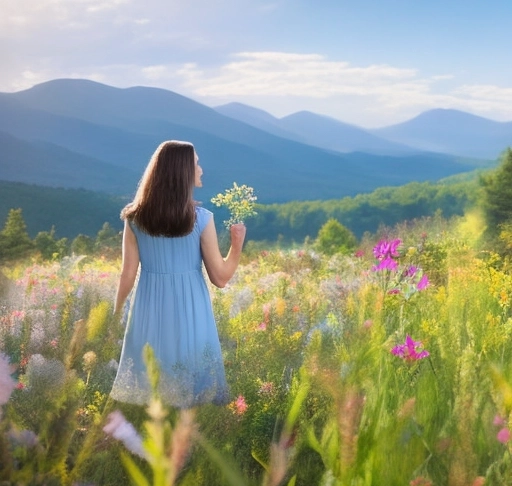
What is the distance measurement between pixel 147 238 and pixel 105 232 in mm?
21602

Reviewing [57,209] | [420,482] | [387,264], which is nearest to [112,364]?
[387,264]

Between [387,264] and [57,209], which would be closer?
[387,264]

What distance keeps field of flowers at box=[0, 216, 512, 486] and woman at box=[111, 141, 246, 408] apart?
8.6 inches

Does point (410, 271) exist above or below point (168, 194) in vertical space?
below

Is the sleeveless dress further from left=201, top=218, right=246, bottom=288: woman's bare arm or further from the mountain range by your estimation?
the mountain range

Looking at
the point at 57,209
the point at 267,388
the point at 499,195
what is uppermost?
the point at 499,195

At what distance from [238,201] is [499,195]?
17.5 meters

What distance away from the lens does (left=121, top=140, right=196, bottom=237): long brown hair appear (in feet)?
10.5

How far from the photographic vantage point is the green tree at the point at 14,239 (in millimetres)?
24250

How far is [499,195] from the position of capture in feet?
63.5

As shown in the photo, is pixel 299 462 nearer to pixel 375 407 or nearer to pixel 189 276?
pixel 189 276

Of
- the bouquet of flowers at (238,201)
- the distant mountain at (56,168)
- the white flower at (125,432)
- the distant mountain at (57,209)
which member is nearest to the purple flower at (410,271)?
the bouquet of flowers at (238,201)

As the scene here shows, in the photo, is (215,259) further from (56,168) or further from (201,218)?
(56,168)

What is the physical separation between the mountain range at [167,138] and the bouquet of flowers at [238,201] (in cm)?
10196
